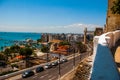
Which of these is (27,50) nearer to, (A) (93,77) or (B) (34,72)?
(B) (34,72)

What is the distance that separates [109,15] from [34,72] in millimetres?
28560

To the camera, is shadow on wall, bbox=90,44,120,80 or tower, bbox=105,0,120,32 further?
tower, bbox=105,0,120,32

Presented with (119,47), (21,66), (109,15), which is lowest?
(21,66)

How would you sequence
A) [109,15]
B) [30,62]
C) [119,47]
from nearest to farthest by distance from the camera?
[119,47] < [109,15] < [30,62]

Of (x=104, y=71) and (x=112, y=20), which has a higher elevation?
(x=112, y=20)

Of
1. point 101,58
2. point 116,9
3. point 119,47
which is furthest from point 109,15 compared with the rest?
point 101,58

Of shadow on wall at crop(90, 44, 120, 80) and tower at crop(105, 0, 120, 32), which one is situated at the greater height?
tower at crop(105, 0, 120, 32)

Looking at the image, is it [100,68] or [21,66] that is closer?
[100,68]

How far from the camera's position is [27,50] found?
7444 centimetres

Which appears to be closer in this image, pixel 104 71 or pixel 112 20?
pixel 104 71

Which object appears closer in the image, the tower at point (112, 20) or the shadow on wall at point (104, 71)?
the shadow on wall at point (104, 71)

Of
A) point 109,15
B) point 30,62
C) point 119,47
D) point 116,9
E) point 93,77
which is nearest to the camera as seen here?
point 93,77

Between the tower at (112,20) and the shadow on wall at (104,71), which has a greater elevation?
the tower at (112,20)

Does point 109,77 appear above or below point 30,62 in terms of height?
above
